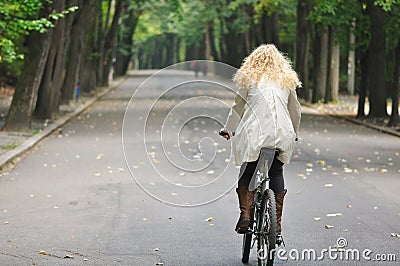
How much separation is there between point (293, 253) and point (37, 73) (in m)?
14.1

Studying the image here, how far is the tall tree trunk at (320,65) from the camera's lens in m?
37.2

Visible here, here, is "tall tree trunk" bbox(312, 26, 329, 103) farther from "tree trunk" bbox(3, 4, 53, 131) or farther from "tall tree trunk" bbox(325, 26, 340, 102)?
"tree trunk" bbox(3, 4, 53, 131)

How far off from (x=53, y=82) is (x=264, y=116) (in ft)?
63.8

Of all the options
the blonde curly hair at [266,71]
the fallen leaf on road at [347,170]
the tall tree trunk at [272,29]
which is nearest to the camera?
the blonde curly hair at [266,71]

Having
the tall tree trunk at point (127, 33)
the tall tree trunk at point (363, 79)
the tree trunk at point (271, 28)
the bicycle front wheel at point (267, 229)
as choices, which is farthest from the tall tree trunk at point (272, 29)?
the bicycle front wheel at point (267, 229)

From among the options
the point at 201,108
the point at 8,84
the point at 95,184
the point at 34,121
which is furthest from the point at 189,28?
the point at 95,184

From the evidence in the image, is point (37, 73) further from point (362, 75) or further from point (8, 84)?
point (8, 84)

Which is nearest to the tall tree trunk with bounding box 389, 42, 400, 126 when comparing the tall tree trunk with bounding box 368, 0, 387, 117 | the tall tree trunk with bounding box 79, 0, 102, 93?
the tall tree trunk with bounding box 368, 0, 387, 117

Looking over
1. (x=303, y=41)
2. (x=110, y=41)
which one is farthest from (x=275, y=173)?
(x=110, y=41)

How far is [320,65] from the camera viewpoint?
122ft

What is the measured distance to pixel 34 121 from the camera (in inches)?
978

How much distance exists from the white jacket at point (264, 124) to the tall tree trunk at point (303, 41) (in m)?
32.0

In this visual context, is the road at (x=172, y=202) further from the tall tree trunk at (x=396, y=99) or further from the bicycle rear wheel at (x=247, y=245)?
the tall tree trunk at (x=396, y=99)

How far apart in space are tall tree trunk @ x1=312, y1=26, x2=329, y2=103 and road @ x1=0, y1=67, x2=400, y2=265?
17.0 m
